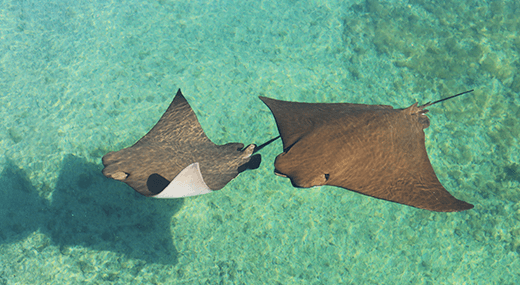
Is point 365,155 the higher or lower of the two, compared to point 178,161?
lower

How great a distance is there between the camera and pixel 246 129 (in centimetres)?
641

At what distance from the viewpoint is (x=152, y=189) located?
144 inches

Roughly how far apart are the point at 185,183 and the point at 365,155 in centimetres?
237

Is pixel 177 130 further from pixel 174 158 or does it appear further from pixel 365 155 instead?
pixel 365 155

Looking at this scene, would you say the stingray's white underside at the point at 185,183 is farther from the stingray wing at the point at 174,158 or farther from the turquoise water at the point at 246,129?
the turquoise water at the point at 246,129

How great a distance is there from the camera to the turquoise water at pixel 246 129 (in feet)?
17.2

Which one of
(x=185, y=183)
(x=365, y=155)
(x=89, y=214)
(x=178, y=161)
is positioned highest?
(x=185, y=183)

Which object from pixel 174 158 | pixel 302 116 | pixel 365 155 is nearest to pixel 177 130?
pixel 174 158

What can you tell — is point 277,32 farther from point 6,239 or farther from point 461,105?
point 6,239

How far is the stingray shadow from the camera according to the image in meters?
5.24

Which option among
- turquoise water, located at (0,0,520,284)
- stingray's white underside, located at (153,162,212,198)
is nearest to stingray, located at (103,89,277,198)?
stingray's white underside, located at (153,162,212,198)

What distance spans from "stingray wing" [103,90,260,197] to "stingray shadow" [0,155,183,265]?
1.66m

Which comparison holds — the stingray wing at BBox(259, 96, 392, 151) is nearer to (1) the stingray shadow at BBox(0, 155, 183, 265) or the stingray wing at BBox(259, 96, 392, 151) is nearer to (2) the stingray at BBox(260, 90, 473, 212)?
(2) the stingray at BBox(260, 90, 473, 212)

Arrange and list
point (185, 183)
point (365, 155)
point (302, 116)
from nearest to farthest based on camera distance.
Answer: point (185, 183)
point (365, 155)
point (302, 116)
